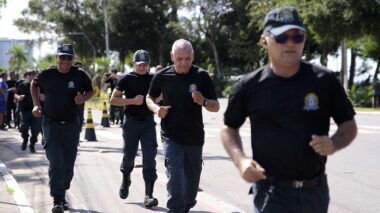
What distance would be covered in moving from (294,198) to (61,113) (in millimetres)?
4505

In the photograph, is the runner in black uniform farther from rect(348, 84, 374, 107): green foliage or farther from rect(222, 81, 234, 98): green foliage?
rect(222, 81, 234, 98): green foliage

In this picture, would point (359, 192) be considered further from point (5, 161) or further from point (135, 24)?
point (135, 24)

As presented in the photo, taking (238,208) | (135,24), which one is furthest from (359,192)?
(135,24)

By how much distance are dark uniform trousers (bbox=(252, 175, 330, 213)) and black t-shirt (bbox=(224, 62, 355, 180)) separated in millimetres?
72

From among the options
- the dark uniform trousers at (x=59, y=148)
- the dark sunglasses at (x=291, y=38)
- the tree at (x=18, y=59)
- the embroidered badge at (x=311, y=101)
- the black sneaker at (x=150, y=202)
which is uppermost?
the dark sunglasses at (x=291, y=38)

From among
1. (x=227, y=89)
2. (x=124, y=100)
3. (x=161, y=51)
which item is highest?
(x=124, y=100)

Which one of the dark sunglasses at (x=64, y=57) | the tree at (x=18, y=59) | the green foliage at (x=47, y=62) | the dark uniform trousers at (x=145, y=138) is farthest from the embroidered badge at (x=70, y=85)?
the tree at (x=18, y=59)

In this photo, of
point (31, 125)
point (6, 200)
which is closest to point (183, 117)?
point (6, 200)

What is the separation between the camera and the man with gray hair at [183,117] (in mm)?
6289

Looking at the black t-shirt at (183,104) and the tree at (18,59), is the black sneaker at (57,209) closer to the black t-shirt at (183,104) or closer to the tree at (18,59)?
the black t-shirt at (183,104)

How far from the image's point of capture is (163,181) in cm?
988

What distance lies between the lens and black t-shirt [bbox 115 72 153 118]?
7961 millimetres

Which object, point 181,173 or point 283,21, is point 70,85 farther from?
point 283,21

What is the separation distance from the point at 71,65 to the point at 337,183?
4.23 m
